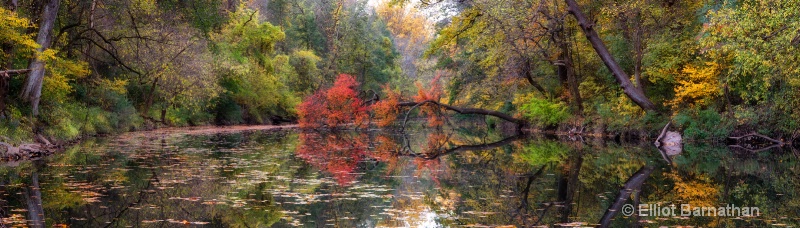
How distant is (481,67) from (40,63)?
19301 mm

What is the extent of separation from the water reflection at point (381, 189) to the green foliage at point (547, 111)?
517 inches

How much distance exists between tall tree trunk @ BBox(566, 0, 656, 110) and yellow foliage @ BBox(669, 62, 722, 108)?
1038 mm

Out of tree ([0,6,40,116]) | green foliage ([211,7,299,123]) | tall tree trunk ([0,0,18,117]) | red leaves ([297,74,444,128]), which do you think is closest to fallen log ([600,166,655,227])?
tree ([0,6,40,116])

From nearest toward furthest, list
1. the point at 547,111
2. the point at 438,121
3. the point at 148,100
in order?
the point at 547,111
the point at 148,100
the point at 438,121

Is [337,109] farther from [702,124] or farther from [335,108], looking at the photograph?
[702,124]

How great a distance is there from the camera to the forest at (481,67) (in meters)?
18.8

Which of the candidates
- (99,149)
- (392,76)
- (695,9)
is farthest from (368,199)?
(392,76)

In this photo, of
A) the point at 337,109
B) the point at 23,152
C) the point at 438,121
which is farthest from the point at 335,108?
the point at 23,152

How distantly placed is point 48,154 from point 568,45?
67.8 feet

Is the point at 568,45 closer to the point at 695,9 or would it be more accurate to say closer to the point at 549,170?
the point at 695,9

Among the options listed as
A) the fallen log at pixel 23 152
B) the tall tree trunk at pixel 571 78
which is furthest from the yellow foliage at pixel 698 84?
the fallen log at pixel 23 152

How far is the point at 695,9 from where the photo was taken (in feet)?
82.6

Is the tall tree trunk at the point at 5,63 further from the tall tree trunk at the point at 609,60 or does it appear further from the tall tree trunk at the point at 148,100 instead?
the tall tree trunk at the point at 609,60

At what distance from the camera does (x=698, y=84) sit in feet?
74.2
